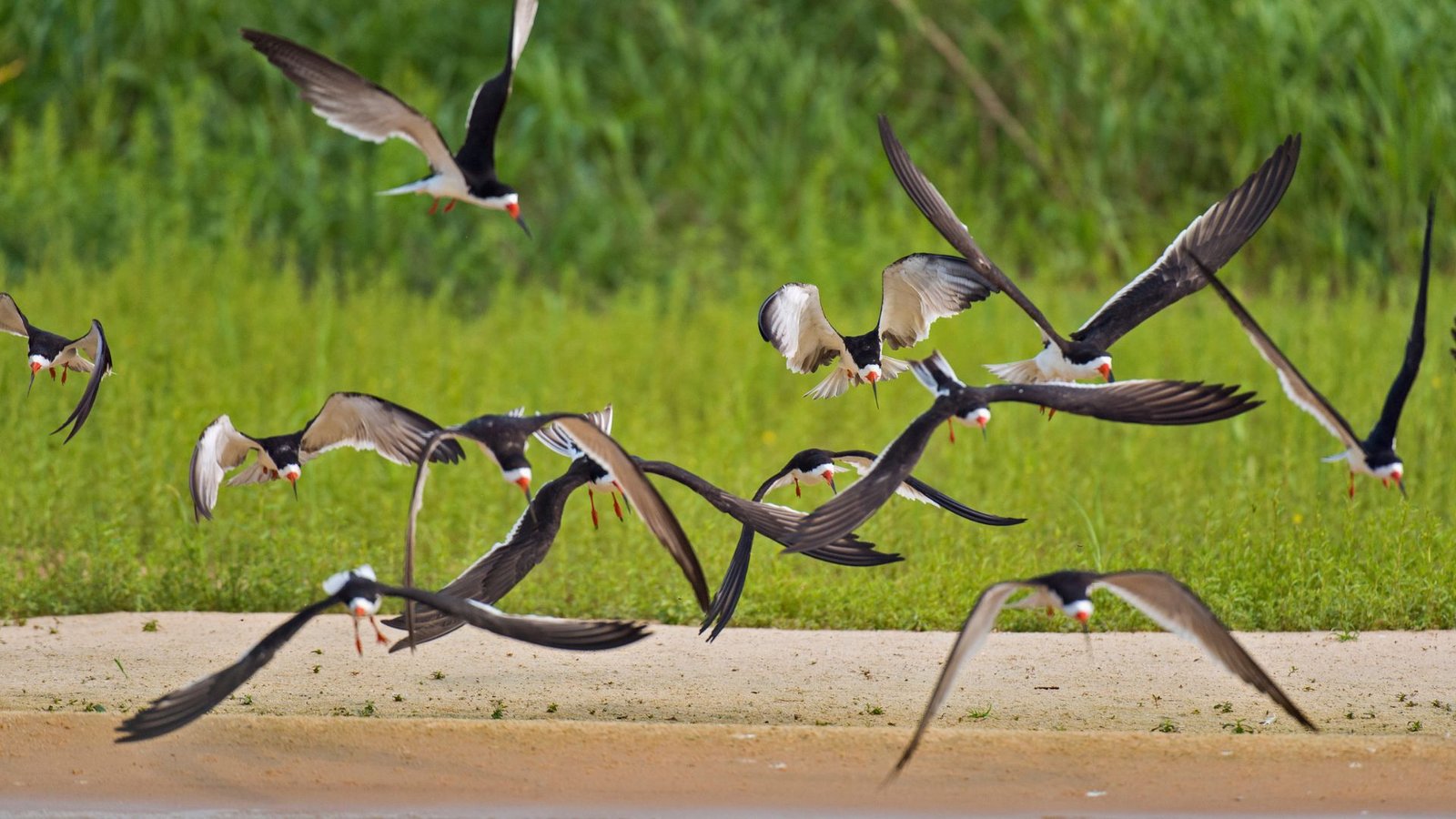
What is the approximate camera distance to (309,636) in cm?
590

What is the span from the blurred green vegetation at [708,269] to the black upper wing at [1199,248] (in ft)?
5.51

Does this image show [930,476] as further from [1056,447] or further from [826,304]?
[826,304]

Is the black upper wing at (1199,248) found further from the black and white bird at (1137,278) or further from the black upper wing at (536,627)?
the black upper wing at (536,627)

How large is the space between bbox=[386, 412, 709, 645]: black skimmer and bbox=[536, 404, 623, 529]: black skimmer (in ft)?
0.07

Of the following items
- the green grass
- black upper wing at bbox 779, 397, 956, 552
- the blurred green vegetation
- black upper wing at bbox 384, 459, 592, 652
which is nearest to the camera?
black upper wing at bbox 779, 397, 956, 552

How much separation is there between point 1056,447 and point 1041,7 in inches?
203

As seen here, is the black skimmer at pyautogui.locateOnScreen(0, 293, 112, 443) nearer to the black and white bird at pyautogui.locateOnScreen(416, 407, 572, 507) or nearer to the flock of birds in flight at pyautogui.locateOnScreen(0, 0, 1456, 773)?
the flock of birds in flight at pyautogui.locateOnScreen(0, 0, 1456, 773)

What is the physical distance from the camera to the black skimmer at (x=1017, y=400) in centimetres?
385

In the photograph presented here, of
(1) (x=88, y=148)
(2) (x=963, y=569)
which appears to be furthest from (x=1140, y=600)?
(1) (x=88, y=148)

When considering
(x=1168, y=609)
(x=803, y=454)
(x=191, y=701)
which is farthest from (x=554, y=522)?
(x=1168, y=609)

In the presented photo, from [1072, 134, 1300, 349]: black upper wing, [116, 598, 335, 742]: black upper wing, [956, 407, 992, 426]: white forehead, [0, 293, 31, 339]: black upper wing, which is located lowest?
[116, 598, 335, 742]: black upper wing

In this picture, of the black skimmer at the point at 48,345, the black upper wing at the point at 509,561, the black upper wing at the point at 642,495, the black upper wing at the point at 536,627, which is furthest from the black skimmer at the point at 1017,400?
the black skimmer at the point at 48,345

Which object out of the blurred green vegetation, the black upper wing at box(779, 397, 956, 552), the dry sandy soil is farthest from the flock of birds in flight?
the blurred green vegetation

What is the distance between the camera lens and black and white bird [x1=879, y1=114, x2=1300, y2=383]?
14.3 feet
